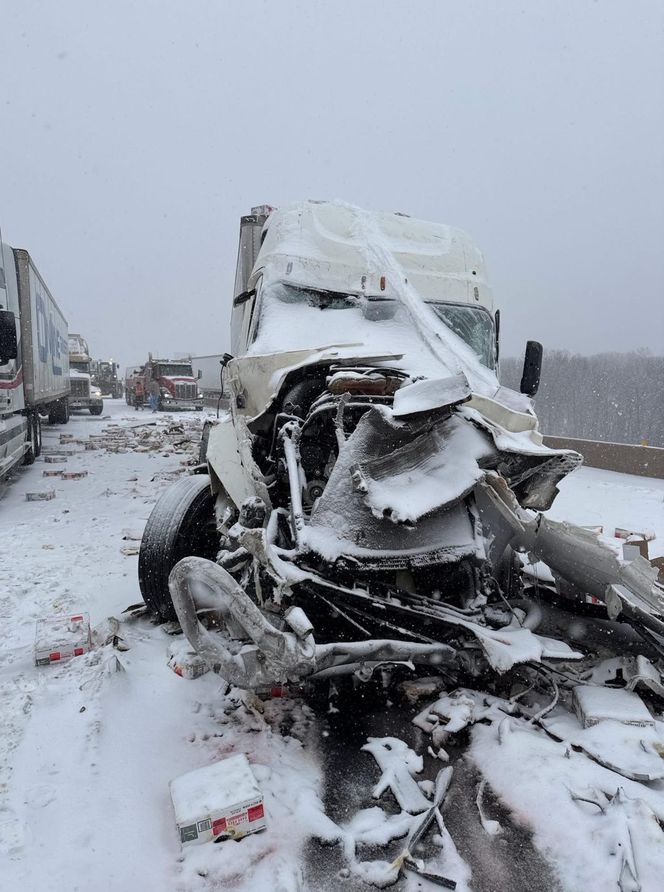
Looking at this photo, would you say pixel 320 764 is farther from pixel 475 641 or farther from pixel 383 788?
pixel 475 641

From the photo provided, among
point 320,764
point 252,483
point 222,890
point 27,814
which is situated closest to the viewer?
point 222,890

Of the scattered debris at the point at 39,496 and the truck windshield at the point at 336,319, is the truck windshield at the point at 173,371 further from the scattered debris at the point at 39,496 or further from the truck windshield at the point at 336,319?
the truck windshield at the point at 336,319

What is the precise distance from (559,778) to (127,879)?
5.46 ft

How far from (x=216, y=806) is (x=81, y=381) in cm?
2427

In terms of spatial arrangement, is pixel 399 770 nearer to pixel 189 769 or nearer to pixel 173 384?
pixel 189 769

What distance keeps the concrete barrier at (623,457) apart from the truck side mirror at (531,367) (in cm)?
693

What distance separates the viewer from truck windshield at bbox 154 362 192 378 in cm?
2786

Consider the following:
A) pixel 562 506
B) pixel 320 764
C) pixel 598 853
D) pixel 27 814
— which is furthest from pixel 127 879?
pixel 562 506

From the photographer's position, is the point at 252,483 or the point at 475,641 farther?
the point at 252,483

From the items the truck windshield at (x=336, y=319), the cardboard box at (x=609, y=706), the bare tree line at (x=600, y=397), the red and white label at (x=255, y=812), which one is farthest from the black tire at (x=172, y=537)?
the bare tree line at (x=600, y=397)

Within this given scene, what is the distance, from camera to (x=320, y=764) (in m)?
2.42

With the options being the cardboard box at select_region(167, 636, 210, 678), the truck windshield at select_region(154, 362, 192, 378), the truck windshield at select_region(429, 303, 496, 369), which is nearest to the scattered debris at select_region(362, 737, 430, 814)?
the cardboard box at select_region(167, 636, 210, 678)

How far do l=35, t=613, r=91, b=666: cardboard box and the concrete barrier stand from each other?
9933 mm

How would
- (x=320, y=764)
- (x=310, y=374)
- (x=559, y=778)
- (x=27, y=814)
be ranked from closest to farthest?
(x=27, y=814), (x=559, y=778), (x=320, y=764), (x=310, y=374)
